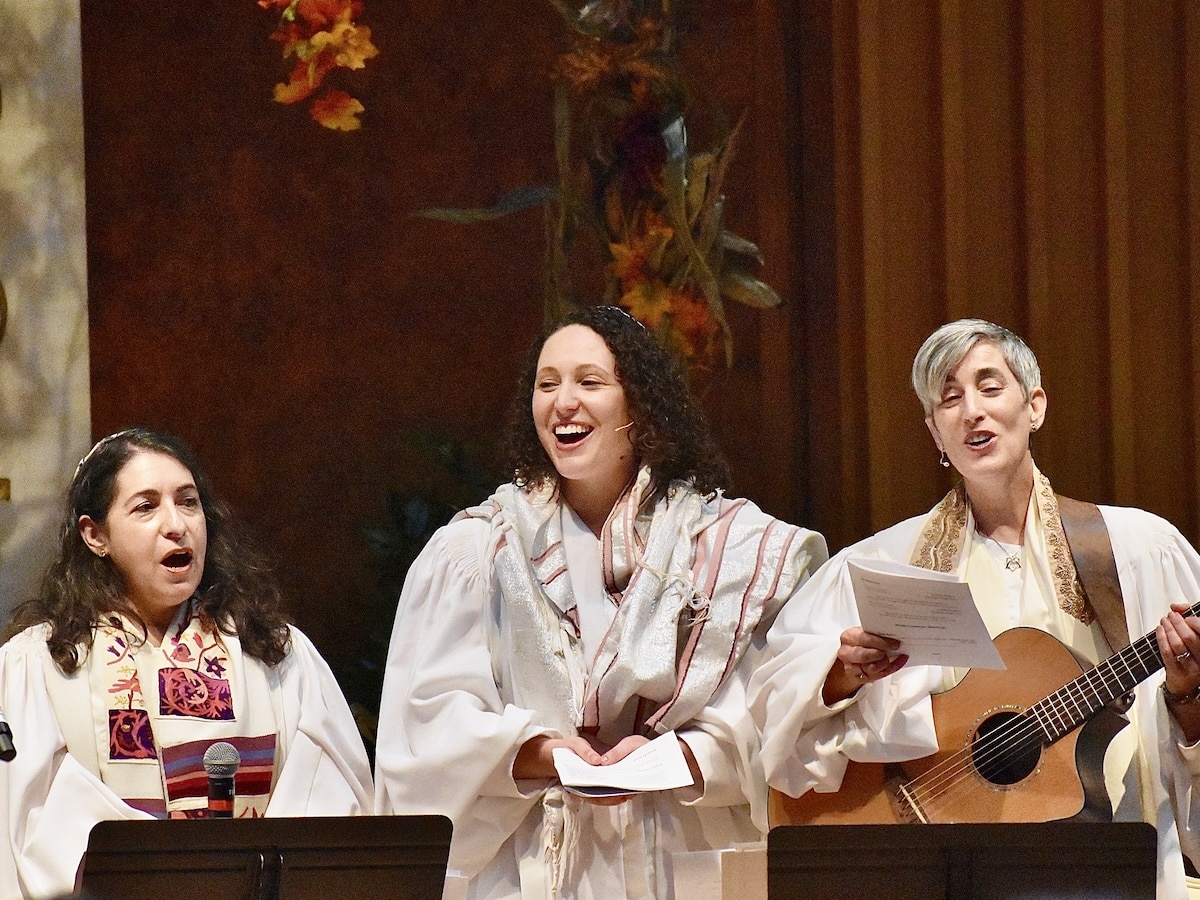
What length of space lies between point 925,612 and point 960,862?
2.34ft

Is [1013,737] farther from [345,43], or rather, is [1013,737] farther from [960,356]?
[345,43]

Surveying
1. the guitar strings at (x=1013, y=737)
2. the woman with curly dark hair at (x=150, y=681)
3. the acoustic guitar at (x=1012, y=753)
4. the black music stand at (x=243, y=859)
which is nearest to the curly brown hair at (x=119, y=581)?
the woman with curly dark hair at (x=150, y=681)

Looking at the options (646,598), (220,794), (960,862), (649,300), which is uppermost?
(649,300)

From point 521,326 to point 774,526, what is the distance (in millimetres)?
1770

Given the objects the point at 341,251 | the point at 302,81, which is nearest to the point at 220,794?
the point at 341,251

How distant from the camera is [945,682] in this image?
438 centimetres

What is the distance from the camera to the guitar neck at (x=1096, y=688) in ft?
13.4

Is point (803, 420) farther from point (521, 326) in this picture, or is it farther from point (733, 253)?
point (521, 326)

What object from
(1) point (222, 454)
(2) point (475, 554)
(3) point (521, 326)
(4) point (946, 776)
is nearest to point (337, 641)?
Result: (1) point (222, 454)

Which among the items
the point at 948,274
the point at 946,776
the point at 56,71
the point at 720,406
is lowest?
the point at 946,776

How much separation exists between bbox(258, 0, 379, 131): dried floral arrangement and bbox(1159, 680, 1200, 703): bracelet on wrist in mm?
3332

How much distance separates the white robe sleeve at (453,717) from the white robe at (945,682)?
1.92 ft

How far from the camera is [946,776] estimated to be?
13.9 ft

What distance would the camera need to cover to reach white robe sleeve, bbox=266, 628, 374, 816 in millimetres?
4289
